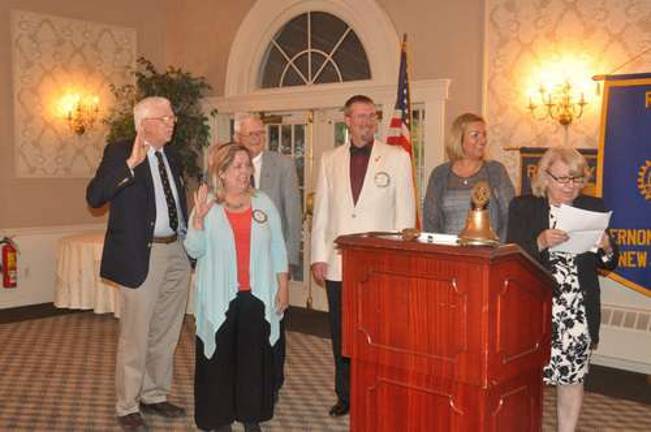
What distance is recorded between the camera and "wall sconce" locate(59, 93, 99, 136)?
802 centimetres

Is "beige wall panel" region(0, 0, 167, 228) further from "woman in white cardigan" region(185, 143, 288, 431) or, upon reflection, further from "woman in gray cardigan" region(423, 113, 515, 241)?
"woman in gray cardigan" region(423, 113, 515, 241)

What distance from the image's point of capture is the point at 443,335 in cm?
214

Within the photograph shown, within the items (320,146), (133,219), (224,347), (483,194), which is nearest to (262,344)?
(224,347)

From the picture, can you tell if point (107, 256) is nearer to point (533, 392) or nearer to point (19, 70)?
point (533, 392)

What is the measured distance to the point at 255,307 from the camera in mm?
3438

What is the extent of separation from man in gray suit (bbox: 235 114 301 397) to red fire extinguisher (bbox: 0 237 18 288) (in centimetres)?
420

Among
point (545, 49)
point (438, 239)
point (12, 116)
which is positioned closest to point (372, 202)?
point (438, 239)

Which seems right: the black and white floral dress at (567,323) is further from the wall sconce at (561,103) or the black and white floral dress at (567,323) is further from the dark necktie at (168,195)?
the wall sconce at (561,103)

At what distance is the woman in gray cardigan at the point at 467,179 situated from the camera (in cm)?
382

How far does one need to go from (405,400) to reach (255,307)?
131cm

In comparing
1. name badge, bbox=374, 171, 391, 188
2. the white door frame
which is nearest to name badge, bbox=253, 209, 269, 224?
name badge, bbox=374, 171, 391, 188

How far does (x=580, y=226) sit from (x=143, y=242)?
207cm

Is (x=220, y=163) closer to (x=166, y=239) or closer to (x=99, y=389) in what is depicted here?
(x=166, y=239)

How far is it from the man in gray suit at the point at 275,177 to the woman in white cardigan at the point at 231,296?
78 centimetres
